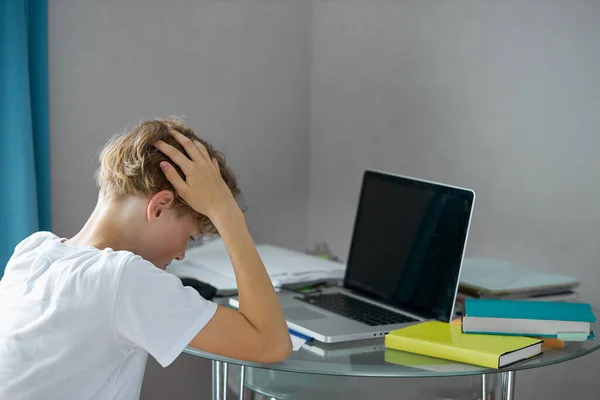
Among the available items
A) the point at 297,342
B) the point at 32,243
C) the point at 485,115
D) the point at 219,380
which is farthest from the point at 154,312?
the point at 485,115

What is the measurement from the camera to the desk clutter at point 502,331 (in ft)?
4.80

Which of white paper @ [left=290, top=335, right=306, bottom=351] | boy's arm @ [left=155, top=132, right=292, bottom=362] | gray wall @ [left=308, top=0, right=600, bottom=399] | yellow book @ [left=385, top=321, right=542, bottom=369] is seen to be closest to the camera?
boy's arm @ [left=155, top=132, right=292, bottom=362]

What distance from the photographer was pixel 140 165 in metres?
1.29

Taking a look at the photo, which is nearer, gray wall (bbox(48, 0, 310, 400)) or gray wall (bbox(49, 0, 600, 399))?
gray wall (bbox(49, 0, 600, 399))

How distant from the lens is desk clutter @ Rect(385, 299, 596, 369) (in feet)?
4.80

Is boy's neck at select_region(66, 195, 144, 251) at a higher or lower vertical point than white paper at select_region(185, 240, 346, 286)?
higher

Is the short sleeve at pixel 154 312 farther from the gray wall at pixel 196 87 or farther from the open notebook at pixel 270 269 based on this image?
the gray wall at pixel 196 87

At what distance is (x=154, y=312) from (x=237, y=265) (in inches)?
7.7

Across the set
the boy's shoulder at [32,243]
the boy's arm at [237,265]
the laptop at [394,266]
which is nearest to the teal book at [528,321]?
the laptop at [394,266]

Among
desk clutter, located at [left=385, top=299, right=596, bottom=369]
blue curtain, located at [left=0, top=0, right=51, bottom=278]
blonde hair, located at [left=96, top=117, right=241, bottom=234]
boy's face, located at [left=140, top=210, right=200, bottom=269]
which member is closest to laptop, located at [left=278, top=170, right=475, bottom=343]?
desk clutter, located at [left=385, top=299, right=596, bottom=369]

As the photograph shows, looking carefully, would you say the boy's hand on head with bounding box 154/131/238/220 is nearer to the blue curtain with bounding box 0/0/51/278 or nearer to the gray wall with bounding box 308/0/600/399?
the blue curtain with bounding box 0/0/51/278

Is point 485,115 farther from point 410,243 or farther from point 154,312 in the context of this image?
point 154,312

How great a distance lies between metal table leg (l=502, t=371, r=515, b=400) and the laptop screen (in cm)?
22

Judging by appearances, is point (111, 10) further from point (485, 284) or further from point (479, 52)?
point (485, 284)
